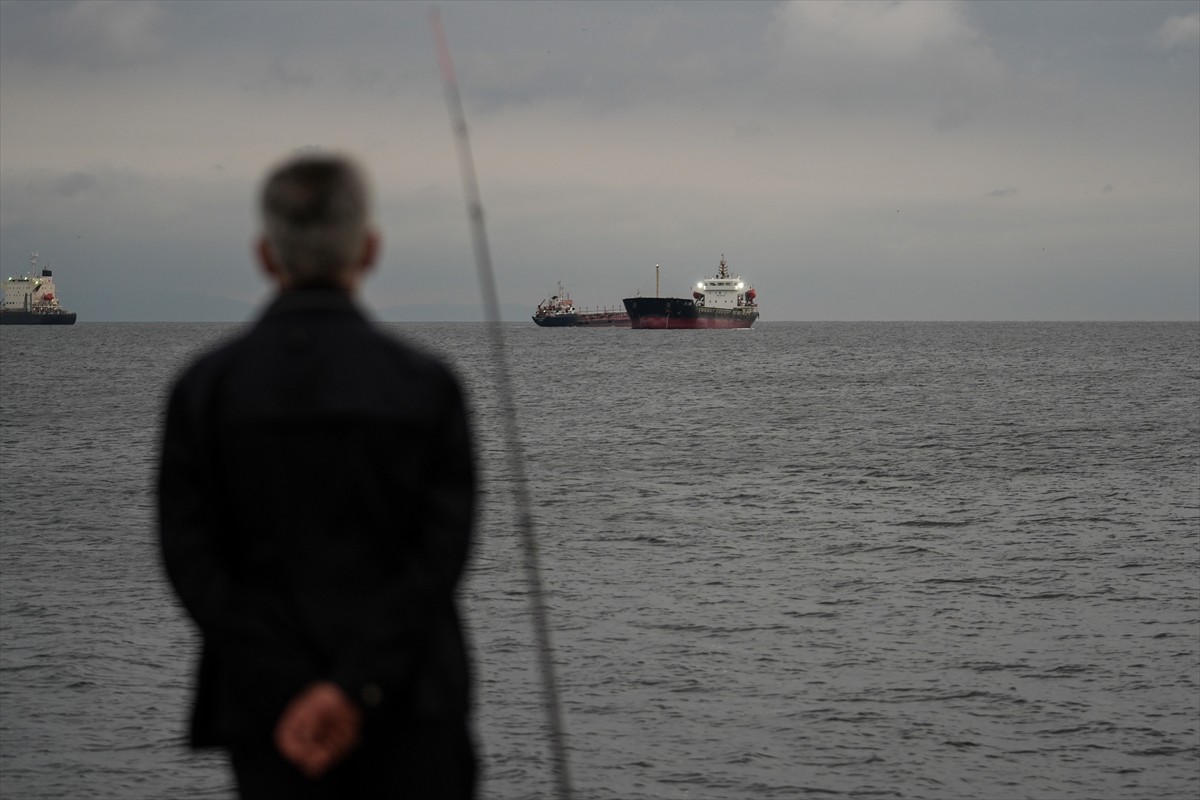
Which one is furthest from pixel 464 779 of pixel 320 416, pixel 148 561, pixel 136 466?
pixel 136 466

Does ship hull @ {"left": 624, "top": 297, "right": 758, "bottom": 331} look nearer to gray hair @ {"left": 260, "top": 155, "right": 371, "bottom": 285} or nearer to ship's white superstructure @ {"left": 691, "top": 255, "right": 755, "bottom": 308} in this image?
ship's white superstructure @ {"left": 691, "top": 255, "right": 755, "bottom": 308}

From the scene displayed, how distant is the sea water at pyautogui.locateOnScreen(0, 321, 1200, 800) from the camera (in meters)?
12.1

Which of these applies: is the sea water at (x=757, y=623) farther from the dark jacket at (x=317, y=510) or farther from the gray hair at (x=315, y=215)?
the gray hair at (x=315, y=215)

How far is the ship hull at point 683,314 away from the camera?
158875 millimetres

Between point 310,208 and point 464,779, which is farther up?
point 310,208

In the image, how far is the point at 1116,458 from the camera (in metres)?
38.1

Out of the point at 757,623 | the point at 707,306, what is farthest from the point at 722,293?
the point at 757,623

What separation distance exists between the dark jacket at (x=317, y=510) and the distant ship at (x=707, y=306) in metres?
153

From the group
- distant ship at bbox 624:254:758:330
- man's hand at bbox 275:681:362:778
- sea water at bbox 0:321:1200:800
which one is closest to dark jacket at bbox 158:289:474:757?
man's hand at bbox 275:681:362:778

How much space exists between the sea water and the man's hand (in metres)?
9.19

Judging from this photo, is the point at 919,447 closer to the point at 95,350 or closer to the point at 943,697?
the point at 943,697

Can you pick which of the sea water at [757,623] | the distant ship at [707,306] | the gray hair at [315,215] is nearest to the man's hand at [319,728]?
the gray hair at [315,215]

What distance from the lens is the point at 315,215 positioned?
7.81ft

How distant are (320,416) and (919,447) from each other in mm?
41407
